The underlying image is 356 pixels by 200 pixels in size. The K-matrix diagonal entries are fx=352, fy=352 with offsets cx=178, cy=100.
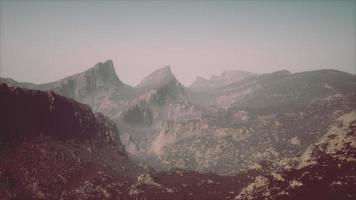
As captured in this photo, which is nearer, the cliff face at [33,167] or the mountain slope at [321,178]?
the mountain slope at [321,178]

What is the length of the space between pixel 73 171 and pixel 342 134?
137830mm

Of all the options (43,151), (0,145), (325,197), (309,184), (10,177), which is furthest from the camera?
(43,151)

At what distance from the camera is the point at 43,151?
18700 cm

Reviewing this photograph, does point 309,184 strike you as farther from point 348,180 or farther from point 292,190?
point 348,180

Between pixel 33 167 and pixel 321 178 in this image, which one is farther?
pixel 33 167

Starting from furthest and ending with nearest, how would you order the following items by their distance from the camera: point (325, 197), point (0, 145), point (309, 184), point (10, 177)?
1. point (0, 145)
2. point (10, 177)
3. point (309, 184)
4. point (325, 197)

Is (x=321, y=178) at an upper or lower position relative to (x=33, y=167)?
upper

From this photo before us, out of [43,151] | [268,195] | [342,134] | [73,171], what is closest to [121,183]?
[73,171]

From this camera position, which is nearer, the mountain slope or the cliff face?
the mountain slope

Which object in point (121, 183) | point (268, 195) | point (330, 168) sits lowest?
point (121, 183)

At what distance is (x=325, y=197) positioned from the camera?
353 ft

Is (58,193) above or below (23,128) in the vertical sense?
below

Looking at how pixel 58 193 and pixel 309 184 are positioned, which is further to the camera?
pixel 58 193

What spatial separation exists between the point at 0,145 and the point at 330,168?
150298mm
